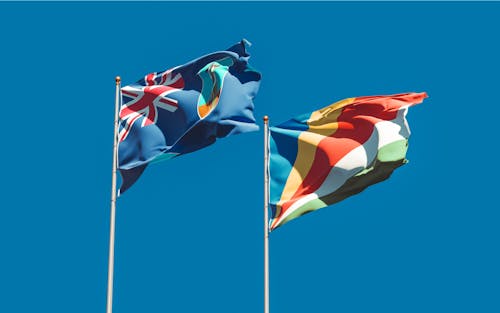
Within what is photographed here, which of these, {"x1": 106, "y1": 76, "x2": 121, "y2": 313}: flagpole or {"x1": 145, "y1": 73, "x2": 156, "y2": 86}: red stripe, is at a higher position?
{"x1": 145, "y1": 73, "x2": 156, "y2": 86}: red stripe

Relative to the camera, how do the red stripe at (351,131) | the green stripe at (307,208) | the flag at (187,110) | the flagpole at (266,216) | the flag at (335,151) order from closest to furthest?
the flagpole at (266,216) < the green stripe at (307,208) < the flag at (335,151) < the flag at (187,110) < the red stripe at (351,131)

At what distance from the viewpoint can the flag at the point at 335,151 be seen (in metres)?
44.7

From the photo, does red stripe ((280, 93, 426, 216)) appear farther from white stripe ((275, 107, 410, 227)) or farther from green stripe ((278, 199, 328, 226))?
green stripe ((278, 199, 328, 226))

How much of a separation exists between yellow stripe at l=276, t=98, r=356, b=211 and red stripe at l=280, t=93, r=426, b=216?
0.42 ft

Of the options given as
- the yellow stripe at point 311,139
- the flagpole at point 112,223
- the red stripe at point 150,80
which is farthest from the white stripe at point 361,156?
the red stripe at point 150,80

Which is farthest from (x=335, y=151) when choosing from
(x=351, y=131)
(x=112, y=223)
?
(x=112, y=223)

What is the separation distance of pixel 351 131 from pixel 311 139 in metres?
1.20

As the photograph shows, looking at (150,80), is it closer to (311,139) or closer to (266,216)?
(311,139)

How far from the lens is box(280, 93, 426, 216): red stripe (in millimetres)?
45125

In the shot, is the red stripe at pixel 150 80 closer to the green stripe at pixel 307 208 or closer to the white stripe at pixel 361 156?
the white stripe at pixel 361 156

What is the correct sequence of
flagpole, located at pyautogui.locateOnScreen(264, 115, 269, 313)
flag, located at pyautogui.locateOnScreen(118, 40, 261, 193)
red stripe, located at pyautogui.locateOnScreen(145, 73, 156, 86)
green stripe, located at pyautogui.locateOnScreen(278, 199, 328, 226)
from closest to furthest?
flagpole, located at pyautogui.locateOnScreen(264, 115, 269, 313), green stripe, located at pyautogui.locateOnScreen(278, 199, 328, 226), flag, located at pyautogui.locateOnScreen(118, 40, 261, 193), red stripe, located at pyautogui.locateOnScreen(145, 73, 156, 86)

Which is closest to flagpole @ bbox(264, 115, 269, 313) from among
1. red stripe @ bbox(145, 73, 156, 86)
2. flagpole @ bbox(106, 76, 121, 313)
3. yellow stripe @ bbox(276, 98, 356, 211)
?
yellow stripe @ bbox(276, 98, 356, 211)

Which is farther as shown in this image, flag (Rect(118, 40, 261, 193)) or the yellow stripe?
the yellow stripe

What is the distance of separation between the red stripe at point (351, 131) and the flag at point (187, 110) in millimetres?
2203
